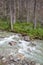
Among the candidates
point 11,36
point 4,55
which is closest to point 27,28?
point 11,36

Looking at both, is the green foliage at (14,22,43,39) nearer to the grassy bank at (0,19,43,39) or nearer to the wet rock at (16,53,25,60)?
the grassy bank at (0,19,43,39)

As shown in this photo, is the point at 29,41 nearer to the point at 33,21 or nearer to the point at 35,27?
the point at 35,27

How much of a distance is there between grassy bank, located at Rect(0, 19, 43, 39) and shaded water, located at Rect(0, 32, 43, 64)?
2.47 ft

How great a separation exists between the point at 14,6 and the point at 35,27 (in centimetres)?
282

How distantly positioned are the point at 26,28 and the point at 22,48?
10.3ft

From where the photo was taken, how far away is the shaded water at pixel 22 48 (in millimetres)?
8172

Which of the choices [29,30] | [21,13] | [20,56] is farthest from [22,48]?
[21,13]

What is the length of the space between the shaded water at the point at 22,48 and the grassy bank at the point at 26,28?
754mm

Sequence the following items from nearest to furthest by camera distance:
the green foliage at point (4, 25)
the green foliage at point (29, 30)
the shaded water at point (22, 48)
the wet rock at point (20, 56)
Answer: the wet rock at point (20, 56)
the shaded water at point (22, 48)
the green foliage at point (29, 30)
the green foliage at point (4, 25)

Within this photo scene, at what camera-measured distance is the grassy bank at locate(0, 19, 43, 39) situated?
11009 mm

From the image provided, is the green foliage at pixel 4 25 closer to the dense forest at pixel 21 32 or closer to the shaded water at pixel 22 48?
the dense forest at pixel 21 32

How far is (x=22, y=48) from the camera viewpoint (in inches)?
355

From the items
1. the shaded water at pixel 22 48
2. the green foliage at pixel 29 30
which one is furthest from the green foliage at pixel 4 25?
the shaded water at pixel 22 48

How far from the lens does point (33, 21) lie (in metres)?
13.4
